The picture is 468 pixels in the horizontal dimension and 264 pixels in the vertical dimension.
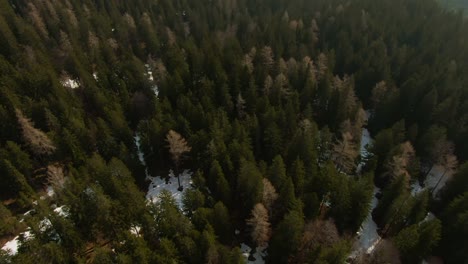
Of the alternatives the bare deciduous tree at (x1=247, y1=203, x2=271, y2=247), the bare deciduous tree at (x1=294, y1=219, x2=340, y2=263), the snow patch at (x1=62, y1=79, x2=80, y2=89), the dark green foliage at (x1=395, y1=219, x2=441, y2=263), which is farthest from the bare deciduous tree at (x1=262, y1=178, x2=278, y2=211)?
the snow patch at (x1=62, y1=79, x2=80, y2=89)

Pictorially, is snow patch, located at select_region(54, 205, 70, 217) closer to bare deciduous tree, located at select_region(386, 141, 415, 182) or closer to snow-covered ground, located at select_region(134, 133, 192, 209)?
snow-covered ground, located at select_region(134, 133, 192, 209)

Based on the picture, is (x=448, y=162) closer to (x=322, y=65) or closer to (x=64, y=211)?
(x=322, y=65)

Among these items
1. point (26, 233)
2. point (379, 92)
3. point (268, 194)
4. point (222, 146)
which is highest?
point (379, 92)

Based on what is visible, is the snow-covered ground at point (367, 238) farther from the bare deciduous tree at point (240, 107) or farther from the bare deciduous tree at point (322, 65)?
the bare deciduous tree at point (322, 65)

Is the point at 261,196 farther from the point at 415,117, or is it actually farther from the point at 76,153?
the point at 415,117

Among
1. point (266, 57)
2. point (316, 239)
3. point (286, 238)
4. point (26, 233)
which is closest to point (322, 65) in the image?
point (266, 57)

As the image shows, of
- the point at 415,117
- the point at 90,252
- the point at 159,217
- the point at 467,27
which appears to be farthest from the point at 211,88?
the point at 467,27
